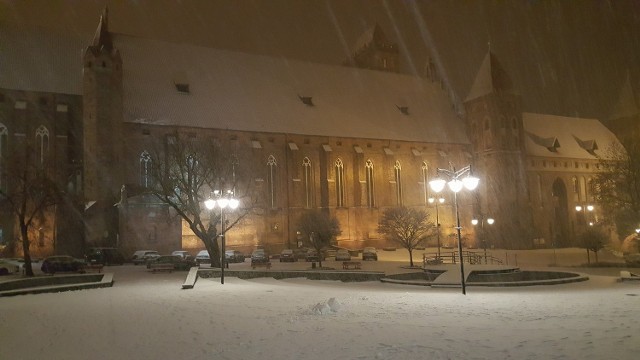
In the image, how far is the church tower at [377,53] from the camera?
229ft

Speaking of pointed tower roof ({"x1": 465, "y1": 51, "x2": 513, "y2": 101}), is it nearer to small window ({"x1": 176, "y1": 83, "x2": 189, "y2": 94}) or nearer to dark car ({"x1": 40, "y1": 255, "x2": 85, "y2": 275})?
small window ({"x1": 176, "y1": 83, "x2": 189, "y2": 94})

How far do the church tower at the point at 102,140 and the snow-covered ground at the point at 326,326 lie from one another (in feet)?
83.2

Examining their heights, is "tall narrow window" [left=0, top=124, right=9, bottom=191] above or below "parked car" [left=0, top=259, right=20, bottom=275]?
above

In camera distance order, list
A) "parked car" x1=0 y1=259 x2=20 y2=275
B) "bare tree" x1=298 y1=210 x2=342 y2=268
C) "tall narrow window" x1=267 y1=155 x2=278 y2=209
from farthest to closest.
Answer: "tall narrow window" x1=267 y1=155 x2=278 y2=209, "bare tree" x1=298 y1=210 x2=342 y2=268, "parked car" x1=0 y1=259 x2=20 y2=275

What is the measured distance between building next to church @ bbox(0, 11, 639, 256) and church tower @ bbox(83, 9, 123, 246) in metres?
0.10

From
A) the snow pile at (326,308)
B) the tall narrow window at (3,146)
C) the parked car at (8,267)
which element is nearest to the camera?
the snow pile at (326,308)

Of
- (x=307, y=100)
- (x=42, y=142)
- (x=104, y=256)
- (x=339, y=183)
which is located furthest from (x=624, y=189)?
(x=42, y=142)

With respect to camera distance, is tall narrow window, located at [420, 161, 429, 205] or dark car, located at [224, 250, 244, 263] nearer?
dark car, located at [224, 250, 244, 263]

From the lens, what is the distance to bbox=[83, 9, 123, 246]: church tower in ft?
137

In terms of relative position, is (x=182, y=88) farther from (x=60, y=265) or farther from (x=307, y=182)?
(x=60, y=265)

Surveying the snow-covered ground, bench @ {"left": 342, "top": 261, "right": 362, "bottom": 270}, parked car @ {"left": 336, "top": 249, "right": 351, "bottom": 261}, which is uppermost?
parked car @ {"left": 336, "top": 249, "right": 351, "bottom": 261}

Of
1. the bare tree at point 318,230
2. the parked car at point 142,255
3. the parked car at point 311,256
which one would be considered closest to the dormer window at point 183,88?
the parked car at point 142,255

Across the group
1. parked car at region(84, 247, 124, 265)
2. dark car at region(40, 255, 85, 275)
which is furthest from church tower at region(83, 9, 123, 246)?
dark car at region(40, 255, 85, 275)

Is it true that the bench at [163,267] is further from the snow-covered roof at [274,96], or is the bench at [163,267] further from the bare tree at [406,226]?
the snow-covered roof at [274,96]
